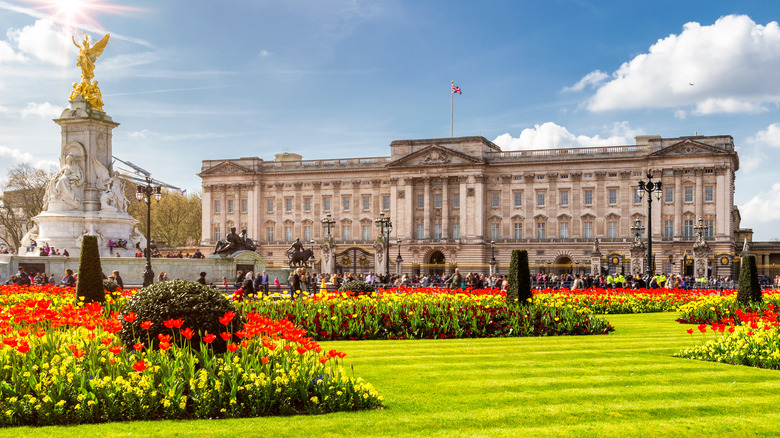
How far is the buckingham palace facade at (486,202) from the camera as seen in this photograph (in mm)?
73625

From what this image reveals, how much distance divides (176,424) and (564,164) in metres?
74.7

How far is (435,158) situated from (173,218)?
35.8m

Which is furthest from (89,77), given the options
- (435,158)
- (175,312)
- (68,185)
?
(435,158)

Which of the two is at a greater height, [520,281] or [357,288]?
[520,281]

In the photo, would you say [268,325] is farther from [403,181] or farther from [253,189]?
[253,189]

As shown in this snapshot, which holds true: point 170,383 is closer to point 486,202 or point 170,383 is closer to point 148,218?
point 148,218

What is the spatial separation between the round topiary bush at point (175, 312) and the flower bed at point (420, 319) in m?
5.20

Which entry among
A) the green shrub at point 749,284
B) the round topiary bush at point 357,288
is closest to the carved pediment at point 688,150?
the green shrub at point 749,284

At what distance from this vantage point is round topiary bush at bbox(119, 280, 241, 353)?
396 inches

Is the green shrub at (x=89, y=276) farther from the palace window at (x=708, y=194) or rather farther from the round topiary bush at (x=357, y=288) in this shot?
the palace window at (x=708, y=194)

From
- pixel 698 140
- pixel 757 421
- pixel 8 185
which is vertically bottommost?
pixel 757 421

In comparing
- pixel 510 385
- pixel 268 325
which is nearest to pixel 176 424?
pixel 268 325

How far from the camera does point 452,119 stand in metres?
82.0

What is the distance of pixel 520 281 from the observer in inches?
736
